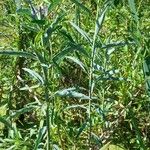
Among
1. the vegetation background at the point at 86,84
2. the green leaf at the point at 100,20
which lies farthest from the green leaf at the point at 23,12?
the green leaf at the point at 100,20

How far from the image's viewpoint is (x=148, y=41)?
1.55 m

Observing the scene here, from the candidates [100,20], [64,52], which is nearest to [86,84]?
[100,20]

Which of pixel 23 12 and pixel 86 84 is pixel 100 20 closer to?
pixel 23 12

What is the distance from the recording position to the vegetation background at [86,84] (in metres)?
1.51

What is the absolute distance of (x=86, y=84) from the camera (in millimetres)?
2082

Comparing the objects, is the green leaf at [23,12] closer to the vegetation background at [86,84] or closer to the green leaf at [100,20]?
the vegetation background at [86,84]

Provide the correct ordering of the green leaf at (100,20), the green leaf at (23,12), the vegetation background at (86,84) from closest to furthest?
1. the green leaf at (23,12)
2. the green leaf at (100,20)
3. the vegetation background at (86,84)

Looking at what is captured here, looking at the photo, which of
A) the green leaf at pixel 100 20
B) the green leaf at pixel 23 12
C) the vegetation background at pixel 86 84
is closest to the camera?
the green leaf at pixel 23 12

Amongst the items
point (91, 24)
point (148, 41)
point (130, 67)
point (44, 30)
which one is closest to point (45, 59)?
point (44, 30)

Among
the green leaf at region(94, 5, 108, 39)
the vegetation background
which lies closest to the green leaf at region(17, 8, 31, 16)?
the vegetation background

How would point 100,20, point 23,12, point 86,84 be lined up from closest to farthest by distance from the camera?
point 23,12 < point 100,20 < point 86,84

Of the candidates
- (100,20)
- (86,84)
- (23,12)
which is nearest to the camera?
(23,12)

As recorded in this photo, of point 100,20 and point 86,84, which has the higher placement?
point 100,20

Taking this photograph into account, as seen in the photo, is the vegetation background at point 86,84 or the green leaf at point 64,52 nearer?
the green leaf at point 64,52
